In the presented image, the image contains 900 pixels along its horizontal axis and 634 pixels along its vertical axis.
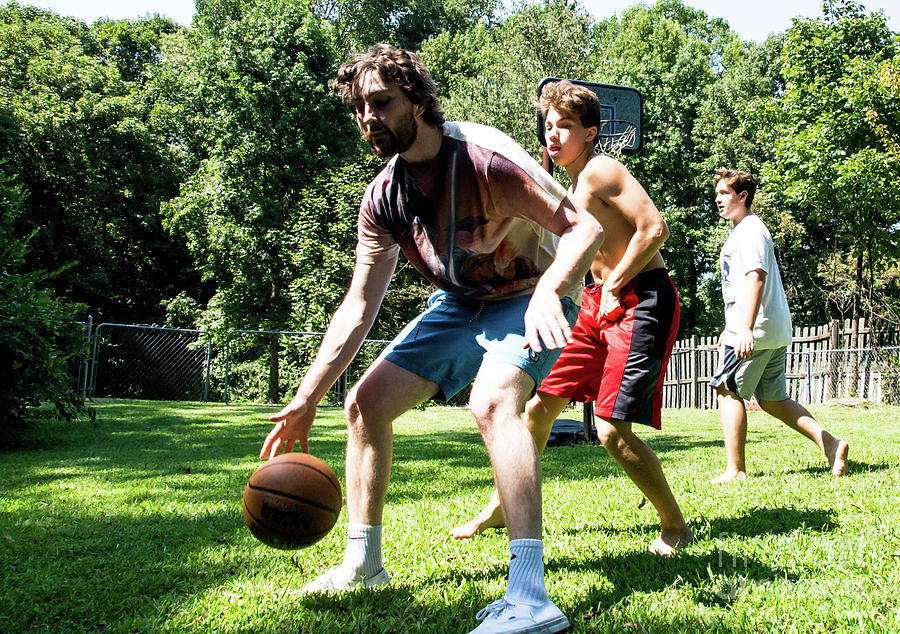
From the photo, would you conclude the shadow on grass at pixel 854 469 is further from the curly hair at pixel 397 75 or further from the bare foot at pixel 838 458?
the curly hair at pixel 397 75

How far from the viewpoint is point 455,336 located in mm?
2775

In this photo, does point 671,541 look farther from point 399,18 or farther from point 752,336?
point 399,18

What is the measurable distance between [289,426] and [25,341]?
5559 mm

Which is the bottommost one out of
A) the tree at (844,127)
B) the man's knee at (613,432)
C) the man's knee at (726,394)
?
the man's knee at (726,394)

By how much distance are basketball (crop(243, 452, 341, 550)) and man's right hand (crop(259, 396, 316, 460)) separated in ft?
0.38

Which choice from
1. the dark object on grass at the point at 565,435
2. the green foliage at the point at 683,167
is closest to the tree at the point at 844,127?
the green foliage at the point at 683,167

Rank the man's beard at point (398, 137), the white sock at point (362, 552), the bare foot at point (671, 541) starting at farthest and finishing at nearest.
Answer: the bare foot at point (671, 541) → the white sock at point (362, 552) → the man's beard at point (398, 137)

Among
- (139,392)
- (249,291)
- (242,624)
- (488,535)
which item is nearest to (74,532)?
(242,624)

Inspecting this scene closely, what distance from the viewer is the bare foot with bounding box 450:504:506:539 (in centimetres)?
342

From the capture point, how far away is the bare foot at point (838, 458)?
4938 mm

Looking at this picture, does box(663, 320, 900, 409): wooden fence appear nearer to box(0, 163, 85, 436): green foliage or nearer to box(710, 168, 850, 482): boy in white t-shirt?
box(710, 168, 850, 482): boy in white t-shirt

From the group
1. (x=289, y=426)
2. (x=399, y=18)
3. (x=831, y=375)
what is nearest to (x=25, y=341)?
(x=289, y=426)

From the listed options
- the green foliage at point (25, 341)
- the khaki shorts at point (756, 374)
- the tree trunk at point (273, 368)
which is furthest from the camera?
the tree trunk at point (273, 368)

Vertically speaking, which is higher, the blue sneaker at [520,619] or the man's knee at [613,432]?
the man's knee at [613,432]
